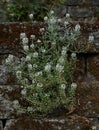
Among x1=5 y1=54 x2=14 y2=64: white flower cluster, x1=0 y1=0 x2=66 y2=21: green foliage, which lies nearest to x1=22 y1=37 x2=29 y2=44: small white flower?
x1=5 y1=54 x2=14 y2=64: white flower cluster

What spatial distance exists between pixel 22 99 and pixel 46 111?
202 mm

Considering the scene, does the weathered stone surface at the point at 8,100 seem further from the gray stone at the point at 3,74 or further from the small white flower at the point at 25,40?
the small white flower at the point at 25,40

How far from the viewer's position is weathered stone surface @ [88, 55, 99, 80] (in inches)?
148

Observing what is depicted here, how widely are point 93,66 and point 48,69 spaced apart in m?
0.44

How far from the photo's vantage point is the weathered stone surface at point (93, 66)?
377 cm

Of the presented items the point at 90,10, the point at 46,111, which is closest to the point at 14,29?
the point at 46,111

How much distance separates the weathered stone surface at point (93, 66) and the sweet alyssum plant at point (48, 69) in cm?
14

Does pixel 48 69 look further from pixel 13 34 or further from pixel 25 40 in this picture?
pixel 13 34

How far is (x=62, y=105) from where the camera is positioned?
3664 mm

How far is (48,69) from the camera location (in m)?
3.48

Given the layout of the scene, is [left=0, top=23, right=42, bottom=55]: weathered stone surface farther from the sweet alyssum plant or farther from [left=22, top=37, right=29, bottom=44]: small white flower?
[left=22, top=37, right=29, bottom=44]: small white flower

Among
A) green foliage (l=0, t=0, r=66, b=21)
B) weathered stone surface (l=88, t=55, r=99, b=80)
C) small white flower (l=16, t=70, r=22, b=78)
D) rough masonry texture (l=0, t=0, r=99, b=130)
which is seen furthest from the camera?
green foliage (l=0, t=0, r=66, b=21)

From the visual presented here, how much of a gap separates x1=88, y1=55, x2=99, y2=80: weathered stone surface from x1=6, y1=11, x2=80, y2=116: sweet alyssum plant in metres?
0.14

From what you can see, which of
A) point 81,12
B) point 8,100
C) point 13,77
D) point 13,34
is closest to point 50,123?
point 8,100
